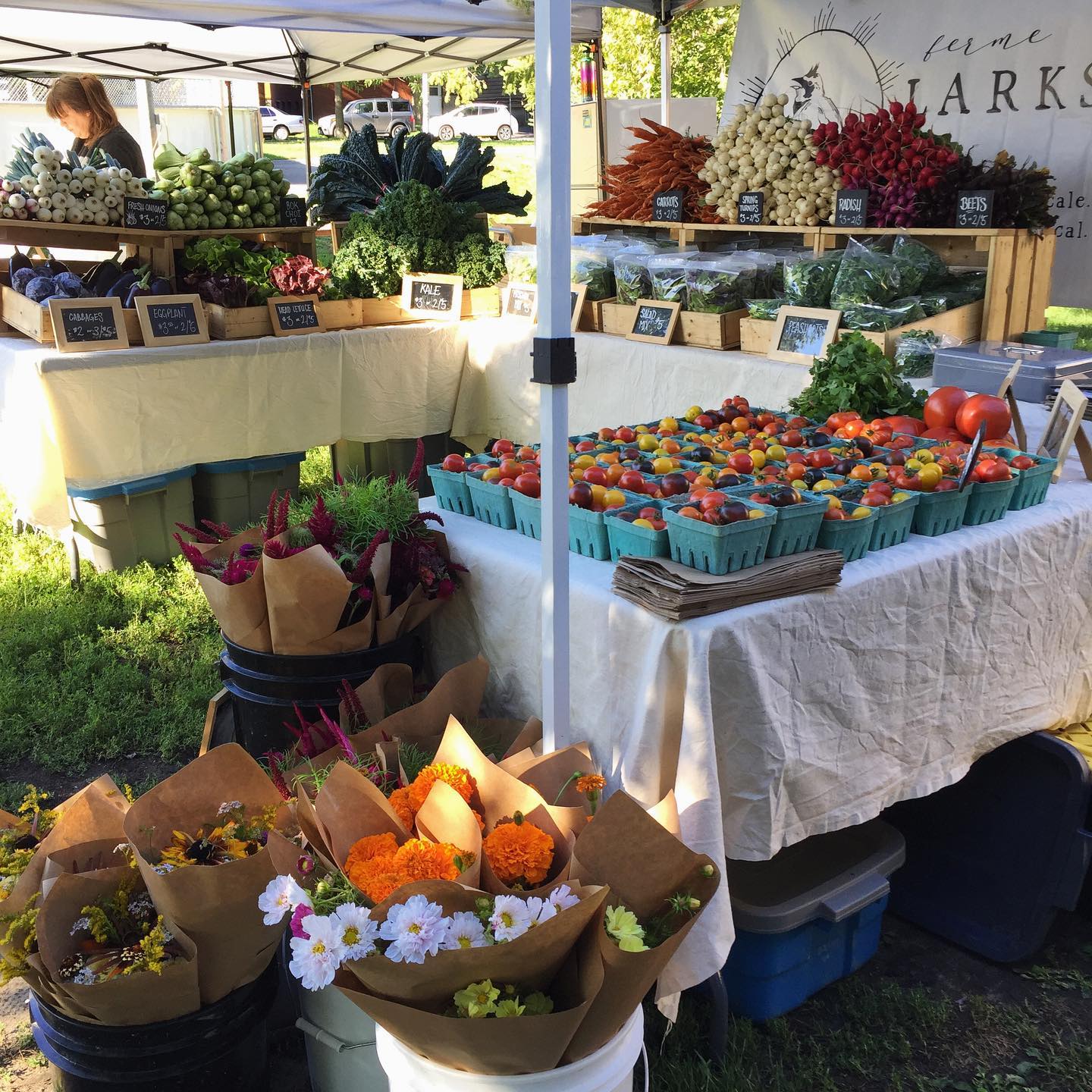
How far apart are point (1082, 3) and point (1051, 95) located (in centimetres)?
38

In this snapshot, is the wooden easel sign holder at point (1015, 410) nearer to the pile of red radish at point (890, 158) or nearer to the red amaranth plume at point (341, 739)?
the pile of red radish at point (890, 158)

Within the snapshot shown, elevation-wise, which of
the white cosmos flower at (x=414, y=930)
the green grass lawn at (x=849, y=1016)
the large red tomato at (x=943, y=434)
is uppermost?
the large red tomato at (x=943, y=434)

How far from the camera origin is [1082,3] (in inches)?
185

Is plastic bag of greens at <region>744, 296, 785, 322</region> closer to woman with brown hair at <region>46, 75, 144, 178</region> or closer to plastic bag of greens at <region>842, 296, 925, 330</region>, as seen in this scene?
plastic bag of greens at <region>842, 296, 925, 330</region>

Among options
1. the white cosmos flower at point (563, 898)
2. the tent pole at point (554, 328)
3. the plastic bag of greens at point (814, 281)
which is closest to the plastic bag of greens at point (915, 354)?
the plastic bag of greens at point (814, 281)

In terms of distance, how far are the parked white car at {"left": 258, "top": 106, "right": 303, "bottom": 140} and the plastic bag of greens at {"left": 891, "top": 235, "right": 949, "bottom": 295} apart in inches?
975

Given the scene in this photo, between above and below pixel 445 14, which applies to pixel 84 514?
below

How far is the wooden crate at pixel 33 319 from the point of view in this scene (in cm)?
439

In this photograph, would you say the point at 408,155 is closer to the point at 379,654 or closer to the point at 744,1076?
the point at 379,654

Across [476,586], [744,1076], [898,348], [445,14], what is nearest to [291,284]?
[445,14]

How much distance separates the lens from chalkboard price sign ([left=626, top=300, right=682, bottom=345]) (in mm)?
4477

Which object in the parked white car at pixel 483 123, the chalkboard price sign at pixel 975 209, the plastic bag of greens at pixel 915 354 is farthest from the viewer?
the parked white car at pixel 483 123

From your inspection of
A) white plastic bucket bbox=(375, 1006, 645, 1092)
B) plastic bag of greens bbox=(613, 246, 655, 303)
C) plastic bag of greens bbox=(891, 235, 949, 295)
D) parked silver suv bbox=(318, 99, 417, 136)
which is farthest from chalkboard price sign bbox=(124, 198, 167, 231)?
parked silver suv bbox=(318, 99, 417, 136)

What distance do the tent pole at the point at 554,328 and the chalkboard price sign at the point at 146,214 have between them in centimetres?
357
